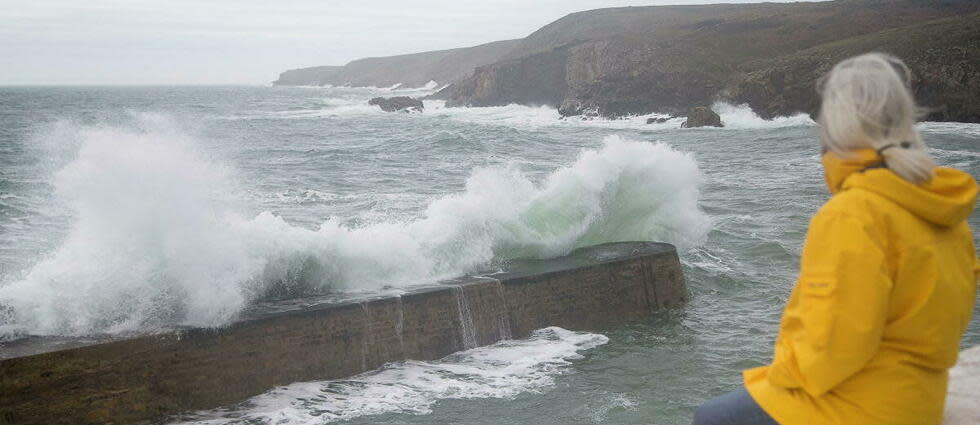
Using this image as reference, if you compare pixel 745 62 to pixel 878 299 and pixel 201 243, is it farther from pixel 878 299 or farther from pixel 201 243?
pixel 878 299

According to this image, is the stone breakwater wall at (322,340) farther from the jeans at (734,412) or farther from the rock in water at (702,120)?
the rock in water at (702,120)

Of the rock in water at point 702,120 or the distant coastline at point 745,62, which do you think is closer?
the distant coastline at point 745,62

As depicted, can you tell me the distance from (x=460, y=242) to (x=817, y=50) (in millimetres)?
45131

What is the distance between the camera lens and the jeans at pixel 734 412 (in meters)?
2.32

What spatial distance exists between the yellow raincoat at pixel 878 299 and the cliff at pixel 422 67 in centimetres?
12037

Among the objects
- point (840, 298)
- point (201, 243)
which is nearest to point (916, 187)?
point (840, 298)

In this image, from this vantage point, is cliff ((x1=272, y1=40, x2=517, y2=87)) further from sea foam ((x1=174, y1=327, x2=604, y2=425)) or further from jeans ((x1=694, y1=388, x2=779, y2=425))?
jeans ((x1=694, y1=388, x2=779, y2=425))

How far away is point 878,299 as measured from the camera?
1.99 m

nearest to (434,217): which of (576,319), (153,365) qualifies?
(576,319)

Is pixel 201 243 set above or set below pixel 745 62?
below

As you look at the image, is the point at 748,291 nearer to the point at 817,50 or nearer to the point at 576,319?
the point at 576,319

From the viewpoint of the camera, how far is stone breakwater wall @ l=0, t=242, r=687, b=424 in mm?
6035

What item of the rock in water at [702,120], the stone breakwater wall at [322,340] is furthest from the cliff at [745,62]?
the stone breakwater wall at [322,340]

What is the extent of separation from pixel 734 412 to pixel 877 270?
1.96 ft
